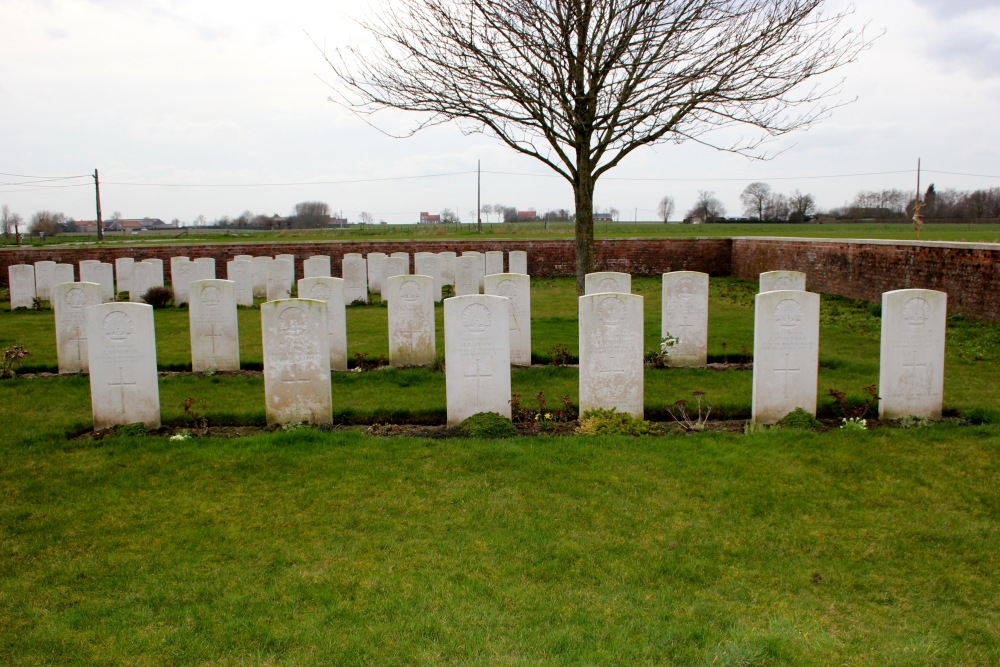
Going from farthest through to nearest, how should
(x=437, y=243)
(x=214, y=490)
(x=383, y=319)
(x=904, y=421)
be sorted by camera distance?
(x=437, y=243) → (x=383, y=319) → (x=904, y=421) → (x=214, y=490)

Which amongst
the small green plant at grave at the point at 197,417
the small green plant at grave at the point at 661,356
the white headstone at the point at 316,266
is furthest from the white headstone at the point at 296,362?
the white headstone at the point at 316,266

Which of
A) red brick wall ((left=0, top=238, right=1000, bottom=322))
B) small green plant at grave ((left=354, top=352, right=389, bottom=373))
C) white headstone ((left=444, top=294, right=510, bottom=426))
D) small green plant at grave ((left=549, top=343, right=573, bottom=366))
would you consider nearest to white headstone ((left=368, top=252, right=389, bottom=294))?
red brick wall ((left=0, top=238, right=1000, bottom=322))

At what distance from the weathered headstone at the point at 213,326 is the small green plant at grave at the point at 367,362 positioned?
160 cm

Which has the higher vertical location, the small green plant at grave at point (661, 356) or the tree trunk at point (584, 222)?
the tree trunk at point (584, 222)

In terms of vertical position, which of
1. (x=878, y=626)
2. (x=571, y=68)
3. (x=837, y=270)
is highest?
(x=571, y=68)

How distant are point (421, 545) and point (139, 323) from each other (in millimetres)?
4210

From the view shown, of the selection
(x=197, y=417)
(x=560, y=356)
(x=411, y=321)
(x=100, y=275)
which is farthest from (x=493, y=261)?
(x=197, y=417)

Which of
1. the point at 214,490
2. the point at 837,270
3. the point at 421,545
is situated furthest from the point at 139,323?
the point at 837,270

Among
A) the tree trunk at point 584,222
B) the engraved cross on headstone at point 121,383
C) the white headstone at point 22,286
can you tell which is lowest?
the engraved cross on headstone at point 121,383

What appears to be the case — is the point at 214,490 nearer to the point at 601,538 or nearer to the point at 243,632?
the point at 243,632

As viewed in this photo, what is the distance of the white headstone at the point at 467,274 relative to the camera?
56.2ft

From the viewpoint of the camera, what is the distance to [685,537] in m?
4.77

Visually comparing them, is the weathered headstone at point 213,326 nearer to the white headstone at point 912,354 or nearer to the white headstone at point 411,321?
the white headstone at point 411,321

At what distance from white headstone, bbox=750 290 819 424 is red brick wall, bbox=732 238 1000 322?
746 centimetres
